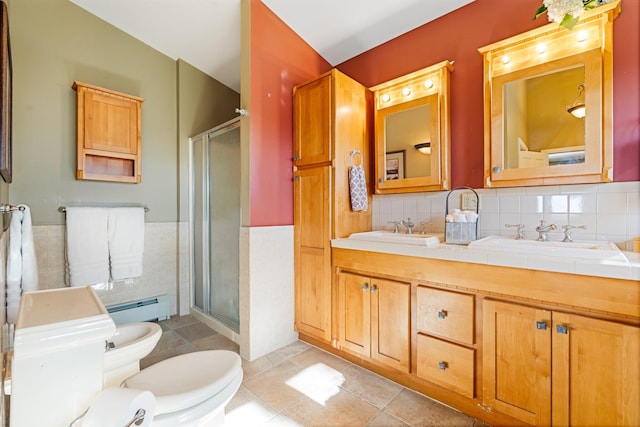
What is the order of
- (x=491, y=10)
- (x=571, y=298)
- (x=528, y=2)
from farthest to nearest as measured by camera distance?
(x=491, y=10) < (x=528, y=2) < (x=571, y=298)

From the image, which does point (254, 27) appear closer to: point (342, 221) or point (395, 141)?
point (395, 141)

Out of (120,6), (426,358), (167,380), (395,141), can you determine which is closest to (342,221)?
(395,141)

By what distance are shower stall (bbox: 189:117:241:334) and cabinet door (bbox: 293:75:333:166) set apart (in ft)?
1.70

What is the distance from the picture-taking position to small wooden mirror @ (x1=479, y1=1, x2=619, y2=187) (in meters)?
1.48

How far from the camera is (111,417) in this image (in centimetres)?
60

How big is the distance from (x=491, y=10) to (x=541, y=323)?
1.96 meters

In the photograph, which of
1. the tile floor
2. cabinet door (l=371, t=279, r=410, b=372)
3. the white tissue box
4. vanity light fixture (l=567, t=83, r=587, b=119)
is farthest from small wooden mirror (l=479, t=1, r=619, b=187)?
the tile floor

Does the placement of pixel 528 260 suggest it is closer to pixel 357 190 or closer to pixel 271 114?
pixel 357 190

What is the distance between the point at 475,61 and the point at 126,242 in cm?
318

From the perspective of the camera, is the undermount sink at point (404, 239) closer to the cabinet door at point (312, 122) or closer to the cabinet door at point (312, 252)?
the cabinet door at point (312, 252)

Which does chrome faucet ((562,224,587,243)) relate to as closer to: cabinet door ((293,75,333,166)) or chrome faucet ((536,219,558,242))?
chrome faucet ((536,219,558,242))

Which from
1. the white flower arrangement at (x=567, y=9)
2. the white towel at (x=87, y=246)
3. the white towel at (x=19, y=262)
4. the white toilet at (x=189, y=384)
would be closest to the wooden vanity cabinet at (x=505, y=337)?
the white toilet at (x=189, y=384)

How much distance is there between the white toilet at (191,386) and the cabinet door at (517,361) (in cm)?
118

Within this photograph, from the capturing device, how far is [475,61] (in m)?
1.93
